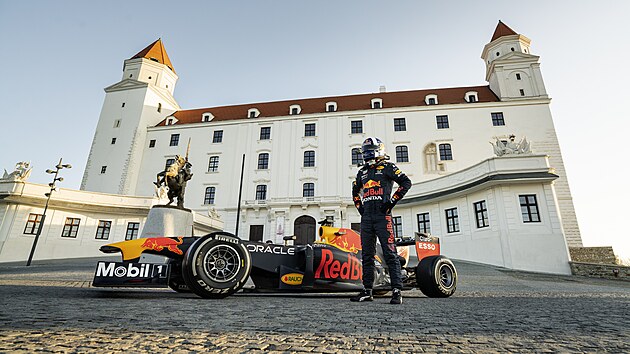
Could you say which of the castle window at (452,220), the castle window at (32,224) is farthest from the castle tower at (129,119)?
the castle window at (452,220)

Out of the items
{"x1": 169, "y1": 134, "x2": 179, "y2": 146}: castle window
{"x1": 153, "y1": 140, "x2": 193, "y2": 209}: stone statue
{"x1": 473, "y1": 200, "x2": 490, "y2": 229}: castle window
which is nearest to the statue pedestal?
{"x1": 153, "y1": 140, "x2": 193, "y2": 209}: stone statue

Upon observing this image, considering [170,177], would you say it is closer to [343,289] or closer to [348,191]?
[343,289]

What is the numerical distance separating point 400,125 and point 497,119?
8612mm

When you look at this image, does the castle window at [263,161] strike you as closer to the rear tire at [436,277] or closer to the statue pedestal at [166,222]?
the statue pedestal at [166,222]

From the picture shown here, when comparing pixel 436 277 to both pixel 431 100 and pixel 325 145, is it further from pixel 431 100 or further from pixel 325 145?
pixel 431 100

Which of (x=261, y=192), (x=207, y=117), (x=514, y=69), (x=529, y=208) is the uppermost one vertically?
(x=514, y=69)

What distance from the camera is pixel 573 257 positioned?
19688 mm

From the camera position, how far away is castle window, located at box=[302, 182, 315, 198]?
1144 inches

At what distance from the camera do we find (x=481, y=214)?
18.2 metres

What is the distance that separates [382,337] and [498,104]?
32595 millimetres

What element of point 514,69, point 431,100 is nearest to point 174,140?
point 431,100

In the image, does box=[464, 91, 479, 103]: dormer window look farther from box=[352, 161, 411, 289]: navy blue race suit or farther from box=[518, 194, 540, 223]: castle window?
box=[352, 161, 411, 289]: navy blue race suit

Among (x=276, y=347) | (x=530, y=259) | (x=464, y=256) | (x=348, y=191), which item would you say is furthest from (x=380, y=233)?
(x=348, y=191)

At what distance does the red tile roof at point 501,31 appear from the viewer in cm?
3280
